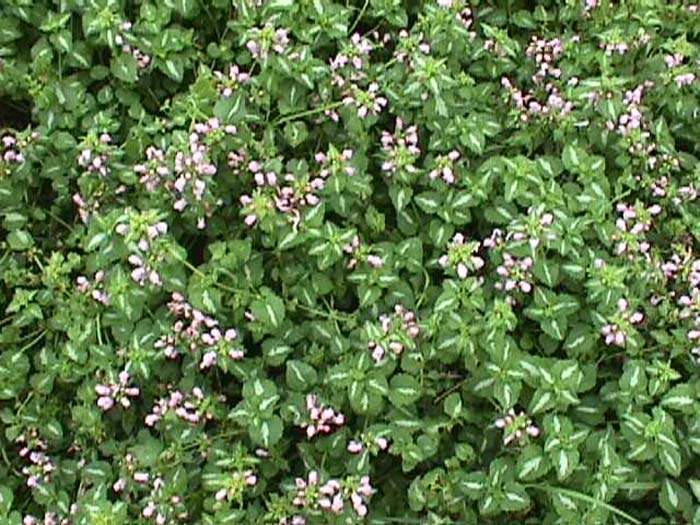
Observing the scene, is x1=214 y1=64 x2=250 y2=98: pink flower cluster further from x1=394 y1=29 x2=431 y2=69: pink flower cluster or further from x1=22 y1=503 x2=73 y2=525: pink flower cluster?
x1=22 y1=503 x2=73 y2=525: pink flower cluster

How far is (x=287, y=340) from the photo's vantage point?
3.78 m

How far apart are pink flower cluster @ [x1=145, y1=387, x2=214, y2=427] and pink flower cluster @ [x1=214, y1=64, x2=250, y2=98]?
1.08 m

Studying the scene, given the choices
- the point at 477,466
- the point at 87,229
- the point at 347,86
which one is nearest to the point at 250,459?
the point at 477,466

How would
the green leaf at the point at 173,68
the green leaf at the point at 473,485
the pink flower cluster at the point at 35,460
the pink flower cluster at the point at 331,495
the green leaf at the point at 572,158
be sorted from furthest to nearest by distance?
the green leaf at the point at 173,68 → the green leaf at the point at 572,158 → the pink flower cluster at the point at 35,460 → the green leaf at the point at 473,485 → the pink flower cluster at the point at 331,495

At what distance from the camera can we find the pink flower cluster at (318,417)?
142 inches

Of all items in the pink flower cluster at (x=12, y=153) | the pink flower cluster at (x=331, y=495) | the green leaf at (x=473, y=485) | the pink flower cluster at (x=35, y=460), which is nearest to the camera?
the pink flower cluster at (x=331, y=495)

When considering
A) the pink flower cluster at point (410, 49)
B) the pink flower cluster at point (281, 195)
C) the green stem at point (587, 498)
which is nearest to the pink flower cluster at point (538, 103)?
the pink flower cluster at point (410, 49)

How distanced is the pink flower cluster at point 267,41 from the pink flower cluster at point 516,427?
1.50m

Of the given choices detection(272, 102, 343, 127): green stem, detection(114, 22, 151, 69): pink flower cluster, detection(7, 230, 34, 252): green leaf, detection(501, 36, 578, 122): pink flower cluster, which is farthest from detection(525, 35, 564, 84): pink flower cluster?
detection(7, 230, 34, 252): green leaf

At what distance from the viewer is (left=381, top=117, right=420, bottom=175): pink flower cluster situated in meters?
3.90

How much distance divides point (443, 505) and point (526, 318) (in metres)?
0.73

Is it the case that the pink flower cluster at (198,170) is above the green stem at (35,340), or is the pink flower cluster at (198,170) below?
above

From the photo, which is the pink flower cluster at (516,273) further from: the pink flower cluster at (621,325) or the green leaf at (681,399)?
the green leaf at (681,399)

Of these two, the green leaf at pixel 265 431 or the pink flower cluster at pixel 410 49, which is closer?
the green leaf at pixel 265 431
